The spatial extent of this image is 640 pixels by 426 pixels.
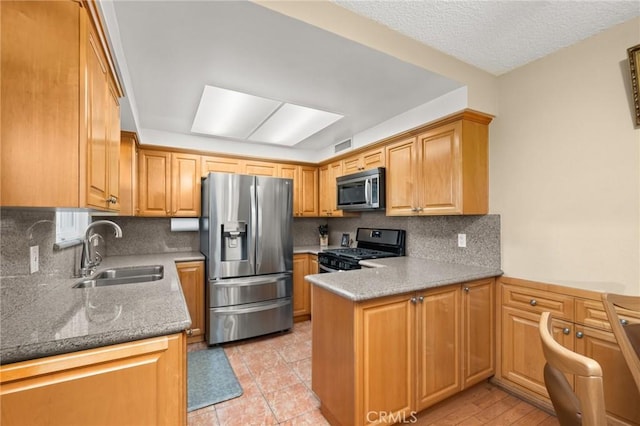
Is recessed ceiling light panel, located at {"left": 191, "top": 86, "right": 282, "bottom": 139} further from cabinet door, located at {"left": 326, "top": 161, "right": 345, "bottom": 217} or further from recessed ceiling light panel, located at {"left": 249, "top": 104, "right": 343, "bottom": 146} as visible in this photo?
cabinet door, located at {"left": 326, "top": 161, "right": 345, "bottom": 217}

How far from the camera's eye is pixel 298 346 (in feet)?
9.76

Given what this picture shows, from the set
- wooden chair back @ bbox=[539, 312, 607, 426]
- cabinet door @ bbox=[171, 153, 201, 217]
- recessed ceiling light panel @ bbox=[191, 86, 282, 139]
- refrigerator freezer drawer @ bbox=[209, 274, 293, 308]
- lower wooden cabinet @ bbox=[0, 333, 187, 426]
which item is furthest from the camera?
cabinet door @ bbox=[171, 153, 201, 217]

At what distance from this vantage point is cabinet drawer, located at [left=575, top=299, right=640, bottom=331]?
5.51ft

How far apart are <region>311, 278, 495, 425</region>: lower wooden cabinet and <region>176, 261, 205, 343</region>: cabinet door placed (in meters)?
1.72

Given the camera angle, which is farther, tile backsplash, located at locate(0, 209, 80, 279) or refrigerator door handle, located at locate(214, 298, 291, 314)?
refrigerator door handle, located at locate(214, 298, 291, 314)

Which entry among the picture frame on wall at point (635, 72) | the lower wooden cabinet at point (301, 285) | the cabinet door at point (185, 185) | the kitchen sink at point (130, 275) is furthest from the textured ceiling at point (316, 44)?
the lower wooden cabinet at point (301, 285)

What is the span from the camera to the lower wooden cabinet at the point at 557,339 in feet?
5.39

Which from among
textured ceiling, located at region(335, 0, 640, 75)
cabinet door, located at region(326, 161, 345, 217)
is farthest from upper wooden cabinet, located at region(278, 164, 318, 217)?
→ textured ceiling, located at region(335, 0, 640, 75)

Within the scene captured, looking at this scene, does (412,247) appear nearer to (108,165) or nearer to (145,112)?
(108,165)

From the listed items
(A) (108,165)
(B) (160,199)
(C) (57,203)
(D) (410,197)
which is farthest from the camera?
(B) (160,199)

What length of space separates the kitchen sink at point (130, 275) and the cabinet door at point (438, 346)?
1952 millimetres

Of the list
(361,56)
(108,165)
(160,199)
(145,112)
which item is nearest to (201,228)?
(160,199)

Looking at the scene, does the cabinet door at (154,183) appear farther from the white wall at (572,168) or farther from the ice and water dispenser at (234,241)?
the white wall at (572,168)

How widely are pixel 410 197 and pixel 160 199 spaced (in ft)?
9.34
